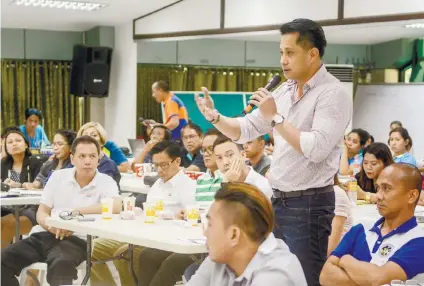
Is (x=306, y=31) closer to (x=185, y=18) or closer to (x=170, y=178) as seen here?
(x=170, y=178)

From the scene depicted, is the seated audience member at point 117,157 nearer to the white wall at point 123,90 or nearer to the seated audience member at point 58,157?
the seated audience member at point 58,157

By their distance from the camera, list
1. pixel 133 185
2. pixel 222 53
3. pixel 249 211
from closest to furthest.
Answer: pixel 249 211 < pixel 133 185 < pixel 222 53

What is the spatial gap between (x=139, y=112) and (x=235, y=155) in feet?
23.8

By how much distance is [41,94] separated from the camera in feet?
36.5

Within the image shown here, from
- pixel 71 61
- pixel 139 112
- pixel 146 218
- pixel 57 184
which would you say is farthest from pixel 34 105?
pixel 146 218

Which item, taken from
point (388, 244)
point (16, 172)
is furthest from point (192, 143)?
point (388, 244)

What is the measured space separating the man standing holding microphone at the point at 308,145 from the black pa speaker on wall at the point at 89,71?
7.78m

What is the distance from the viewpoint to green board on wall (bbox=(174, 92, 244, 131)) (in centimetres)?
1109

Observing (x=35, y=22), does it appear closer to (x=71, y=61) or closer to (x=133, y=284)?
(x=71, y=61)

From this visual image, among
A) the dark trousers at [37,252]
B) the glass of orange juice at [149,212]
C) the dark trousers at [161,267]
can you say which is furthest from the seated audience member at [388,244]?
the dark trousers at [37,252]

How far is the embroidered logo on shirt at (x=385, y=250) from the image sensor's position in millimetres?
2799

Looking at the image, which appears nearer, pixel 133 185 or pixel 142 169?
pixel 133 185

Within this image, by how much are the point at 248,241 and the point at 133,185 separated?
3.88 m

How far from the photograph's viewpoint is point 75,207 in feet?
14.0
